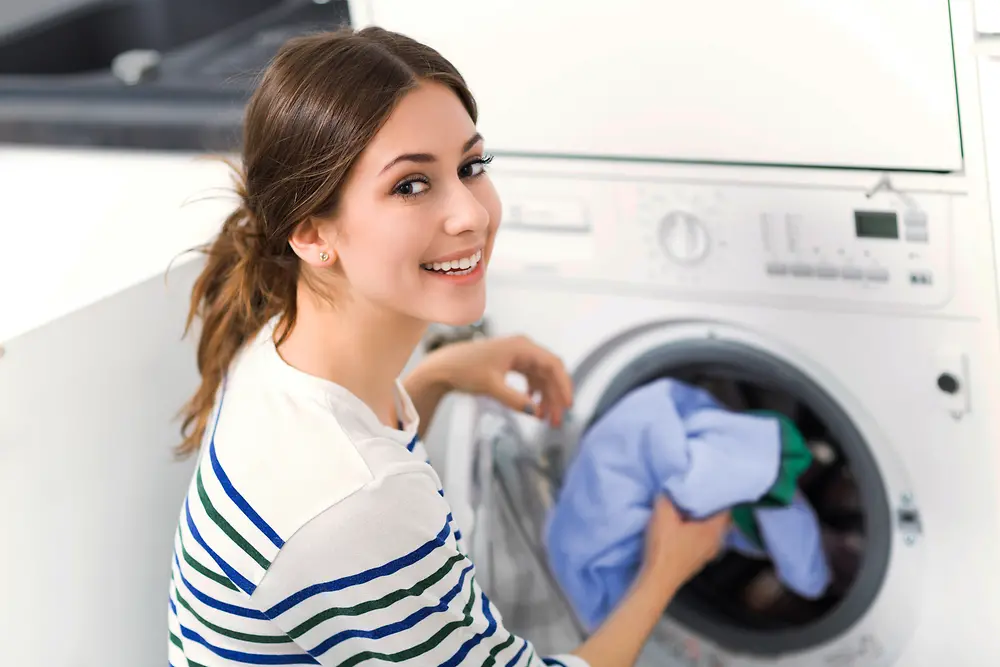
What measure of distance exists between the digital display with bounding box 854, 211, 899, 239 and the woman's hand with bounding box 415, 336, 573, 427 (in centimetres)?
42

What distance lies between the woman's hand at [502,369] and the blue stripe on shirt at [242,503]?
44 centimetres

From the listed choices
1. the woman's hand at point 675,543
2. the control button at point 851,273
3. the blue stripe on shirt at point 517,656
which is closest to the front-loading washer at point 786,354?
the control button at point 851,273

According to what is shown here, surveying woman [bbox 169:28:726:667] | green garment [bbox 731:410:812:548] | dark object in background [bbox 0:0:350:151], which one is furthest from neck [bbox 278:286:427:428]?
green garment [bbox 731:410:812:548]

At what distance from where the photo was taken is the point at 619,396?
1.49 m

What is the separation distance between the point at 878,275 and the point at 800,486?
1.53 ft

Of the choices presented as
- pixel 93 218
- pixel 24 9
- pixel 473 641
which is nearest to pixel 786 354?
pixel 473 641

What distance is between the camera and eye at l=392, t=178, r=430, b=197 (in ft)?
3.23

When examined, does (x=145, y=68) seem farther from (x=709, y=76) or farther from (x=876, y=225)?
(x=876, y=225)

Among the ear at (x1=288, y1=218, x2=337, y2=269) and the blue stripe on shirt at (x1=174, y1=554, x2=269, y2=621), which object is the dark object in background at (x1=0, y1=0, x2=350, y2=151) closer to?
the ear at (x1=288, y1=218, x2=337, y2=269)

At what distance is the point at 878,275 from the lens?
1.27m

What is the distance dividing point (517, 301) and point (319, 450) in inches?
22.3

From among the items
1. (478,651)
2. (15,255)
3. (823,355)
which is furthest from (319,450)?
(15,255)

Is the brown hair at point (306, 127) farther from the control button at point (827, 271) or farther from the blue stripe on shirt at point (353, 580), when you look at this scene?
the control button at point (827, 271)

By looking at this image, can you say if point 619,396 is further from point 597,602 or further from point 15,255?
point 15,255
